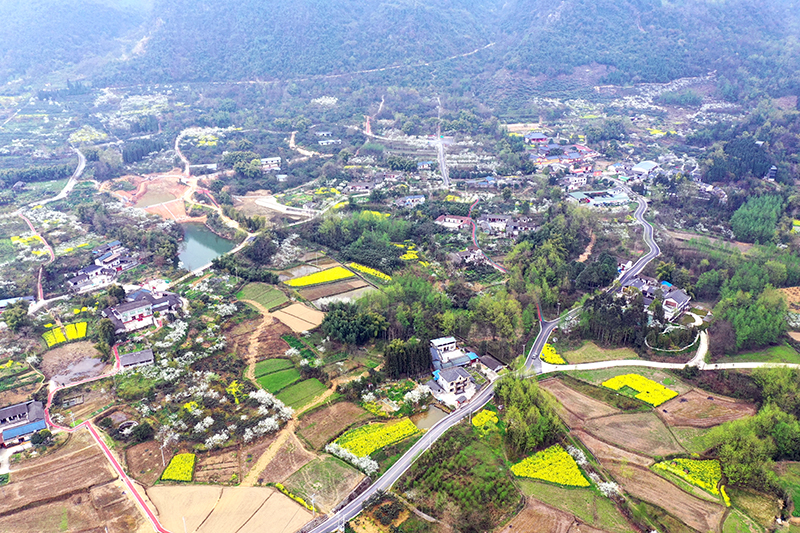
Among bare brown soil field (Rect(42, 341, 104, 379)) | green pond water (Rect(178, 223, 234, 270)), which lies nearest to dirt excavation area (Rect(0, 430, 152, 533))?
bare brown soil field (Rect(42, 341, 104, 379))

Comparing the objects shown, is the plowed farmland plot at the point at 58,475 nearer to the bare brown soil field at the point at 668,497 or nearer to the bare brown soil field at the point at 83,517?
the bare brown soil field at the point at 83,517

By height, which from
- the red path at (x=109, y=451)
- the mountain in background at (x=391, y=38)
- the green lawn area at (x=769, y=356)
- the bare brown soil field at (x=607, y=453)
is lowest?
the green lawn area at (x=769, y=356)

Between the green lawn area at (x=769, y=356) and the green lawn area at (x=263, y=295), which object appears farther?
the green lawn area at (x=263, y=295)

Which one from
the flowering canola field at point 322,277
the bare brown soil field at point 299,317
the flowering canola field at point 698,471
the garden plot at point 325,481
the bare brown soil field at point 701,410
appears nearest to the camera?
the garden plot at point 325,481

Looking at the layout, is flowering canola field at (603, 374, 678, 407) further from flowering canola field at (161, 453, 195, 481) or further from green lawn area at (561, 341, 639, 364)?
flowering canola field at (161, 453, 195, 481)

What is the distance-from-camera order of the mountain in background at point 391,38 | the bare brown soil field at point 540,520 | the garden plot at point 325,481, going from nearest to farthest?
the bare brown soil field at point 540,520, the garden plot at point 325,481, the mountain in background at point 391,38

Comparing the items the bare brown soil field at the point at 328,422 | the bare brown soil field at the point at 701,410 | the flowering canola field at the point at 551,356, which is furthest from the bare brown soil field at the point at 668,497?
the bare brown soil field at the point at 328,422

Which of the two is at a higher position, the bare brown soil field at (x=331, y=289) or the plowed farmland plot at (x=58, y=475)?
the plowed farmland plot at (x=58, y=475)
